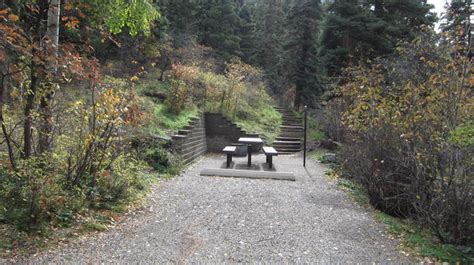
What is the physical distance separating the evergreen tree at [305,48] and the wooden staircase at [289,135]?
7.57ft

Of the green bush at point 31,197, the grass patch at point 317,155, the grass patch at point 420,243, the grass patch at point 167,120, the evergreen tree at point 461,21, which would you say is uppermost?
the evergreen tree at point 461,21

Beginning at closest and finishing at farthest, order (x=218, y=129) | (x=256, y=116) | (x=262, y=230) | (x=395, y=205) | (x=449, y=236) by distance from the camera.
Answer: (x=449, y=236) → (x=262, y=230) → (x=395, y=205) → (x=218, y=129) → (x=256, y=116)

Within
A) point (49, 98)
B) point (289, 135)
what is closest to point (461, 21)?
point (49, 98)

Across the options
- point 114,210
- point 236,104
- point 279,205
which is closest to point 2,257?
point 114,210

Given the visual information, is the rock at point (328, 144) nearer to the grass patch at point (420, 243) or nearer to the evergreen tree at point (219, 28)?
the grass patch at point (420, 243)

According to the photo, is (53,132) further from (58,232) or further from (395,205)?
(395,205)

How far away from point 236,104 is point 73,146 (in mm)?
10454

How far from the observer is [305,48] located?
20531mm

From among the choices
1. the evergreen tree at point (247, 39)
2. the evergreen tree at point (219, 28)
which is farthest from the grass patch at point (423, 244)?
the evergreen tree at point (247, 39)

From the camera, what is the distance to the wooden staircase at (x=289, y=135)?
14.2 meters

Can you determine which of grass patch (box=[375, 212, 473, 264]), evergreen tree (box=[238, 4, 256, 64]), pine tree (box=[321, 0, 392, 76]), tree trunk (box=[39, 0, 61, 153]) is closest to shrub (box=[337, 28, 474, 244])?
grass patch (box=[375, 212, 473, 264])

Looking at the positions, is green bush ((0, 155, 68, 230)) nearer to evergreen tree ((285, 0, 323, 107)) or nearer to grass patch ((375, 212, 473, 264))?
grass patch ((375, 212, 473, 264))

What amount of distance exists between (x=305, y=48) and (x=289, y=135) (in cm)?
722

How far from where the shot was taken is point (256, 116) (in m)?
15.9
